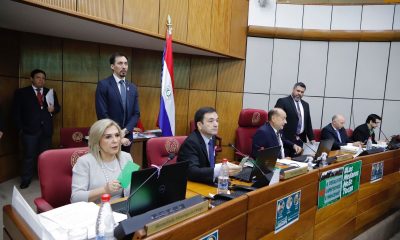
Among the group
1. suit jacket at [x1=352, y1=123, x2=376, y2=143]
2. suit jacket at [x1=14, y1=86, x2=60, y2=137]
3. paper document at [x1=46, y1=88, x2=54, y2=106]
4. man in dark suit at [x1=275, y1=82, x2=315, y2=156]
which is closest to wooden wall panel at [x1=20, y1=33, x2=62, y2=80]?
paper document at [x1=46, y1=88, x2=54, y2=106]

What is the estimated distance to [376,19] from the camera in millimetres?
5164

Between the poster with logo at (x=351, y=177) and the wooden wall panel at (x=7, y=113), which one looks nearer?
the poster with logo at (x=351, y=177)

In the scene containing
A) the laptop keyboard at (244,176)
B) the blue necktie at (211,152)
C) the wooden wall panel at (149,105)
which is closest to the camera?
the laptop keyboard at (244,176)

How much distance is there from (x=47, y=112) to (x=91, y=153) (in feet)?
7.93

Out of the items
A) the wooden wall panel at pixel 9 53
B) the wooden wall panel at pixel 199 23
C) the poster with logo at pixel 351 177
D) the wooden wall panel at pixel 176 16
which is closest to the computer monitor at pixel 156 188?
the poster with logo at pixel 351 177

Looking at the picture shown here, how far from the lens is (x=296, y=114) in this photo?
3793 mm

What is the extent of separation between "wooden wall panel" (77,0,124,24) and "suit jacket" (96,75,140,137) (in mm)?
643

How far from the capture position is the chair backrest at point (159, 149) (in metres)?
2.33

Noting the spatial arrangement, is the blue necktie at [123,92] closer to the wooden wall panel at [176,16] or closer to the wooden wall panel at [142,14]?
the wooden wall panel at [142,14]

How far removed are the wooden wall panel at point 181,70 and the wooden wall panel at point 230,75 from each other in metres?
0.60

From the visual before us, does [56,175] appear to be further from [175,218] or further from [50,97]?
[50,97]

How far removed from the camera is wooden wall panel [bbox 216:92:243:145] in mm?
5648

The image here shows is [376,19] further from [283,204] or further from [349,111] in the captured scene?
[283,204]

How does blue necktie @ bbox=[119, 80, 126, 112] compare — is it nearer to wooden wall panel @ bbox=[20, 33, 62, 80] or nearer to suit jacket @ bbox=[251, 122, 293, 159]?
suit jacket @ bbox=[251, 122, 293, 159]
